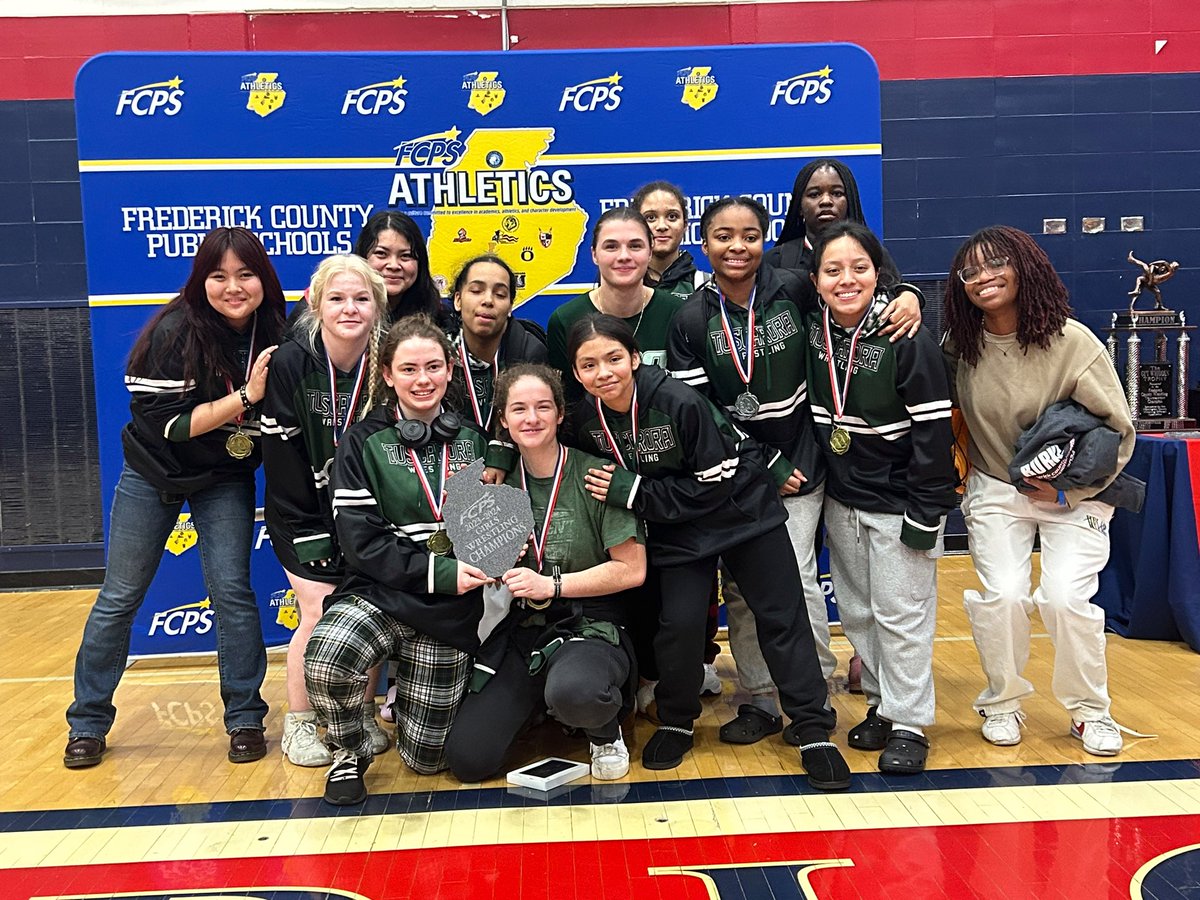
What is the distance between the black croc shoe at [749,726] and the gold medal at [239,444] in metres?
1.78

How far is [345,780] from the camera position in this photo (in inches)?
123

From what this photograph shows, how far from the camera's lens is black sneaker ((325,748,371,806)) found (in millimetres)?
3105

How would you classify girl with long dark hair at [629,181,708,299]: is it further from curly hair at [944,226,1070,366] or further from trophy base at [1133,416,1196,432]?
trophy base at [1133,416,1196,432]

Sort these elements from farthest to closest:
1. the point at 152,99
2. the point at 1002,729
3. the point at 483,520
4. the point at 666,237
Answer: the point at 152,99 → the point at 666,237 → the point at 1002,729 → the point at 483,520

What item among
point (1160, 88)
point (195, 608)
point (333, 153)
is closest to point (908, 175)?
point (1160, 88)

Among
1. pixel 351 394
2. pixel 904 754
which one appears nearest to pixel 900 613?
pixel 904 754

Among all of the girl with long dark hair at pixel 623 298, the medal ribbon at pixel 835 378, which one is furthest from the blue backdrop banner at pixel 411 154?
the medal ribbon at pixel 835 378

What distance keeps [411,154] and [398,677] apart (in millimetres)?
2417

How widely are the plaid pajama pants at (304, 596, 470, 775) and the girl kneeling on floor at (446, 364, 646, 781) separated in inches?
3.2

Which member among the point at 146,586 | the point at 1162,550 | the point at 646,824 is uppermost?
the point at 146,586

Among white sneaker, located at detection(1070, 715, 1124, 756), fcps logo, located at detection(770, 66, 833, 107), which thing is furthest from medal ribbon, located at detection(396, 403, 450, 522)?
fcps logo, located at detection(770, 66, 833, 107)

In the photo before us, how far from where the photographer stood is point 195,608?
15.9 feet

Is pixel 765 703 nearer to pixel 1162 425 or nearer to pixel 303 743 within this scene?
pixel 303 743

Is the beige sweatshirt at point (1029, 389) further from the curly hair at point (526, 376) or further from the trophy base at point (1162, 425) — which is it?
the trophy base at point (1162, 425)
